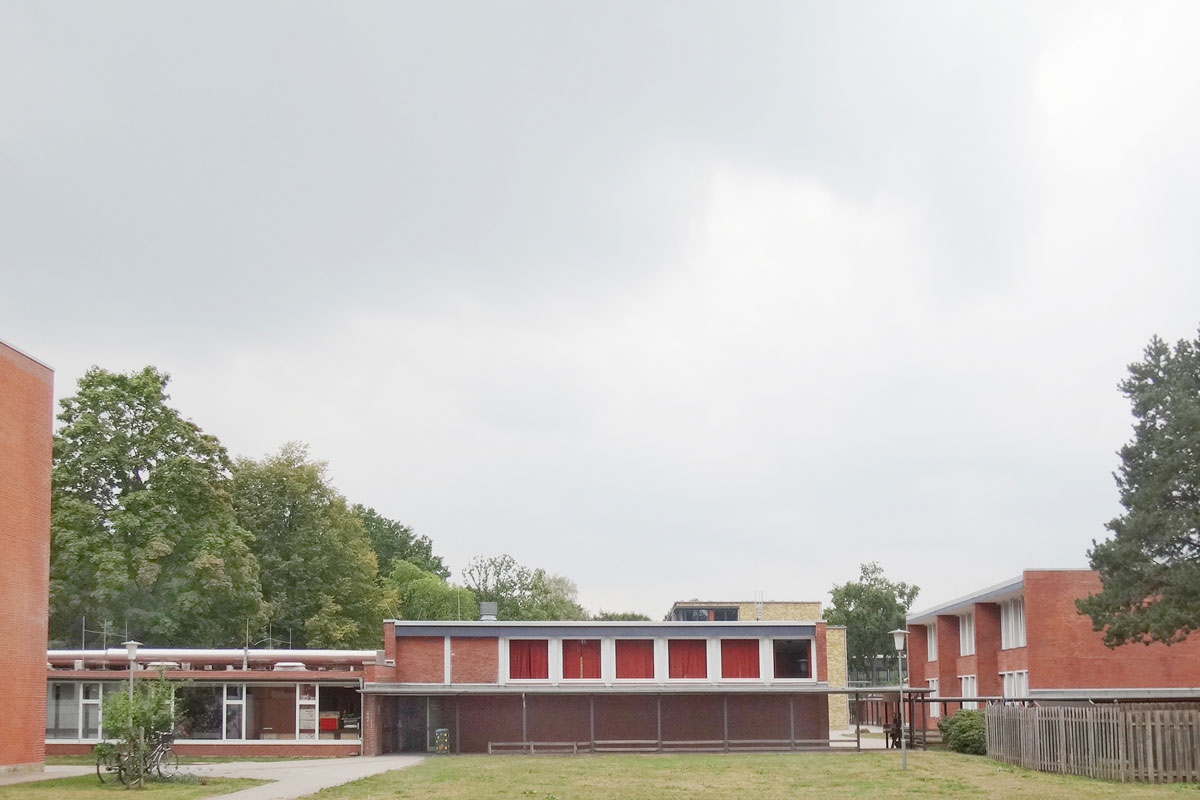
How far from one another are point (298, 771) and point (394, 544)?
7029cm

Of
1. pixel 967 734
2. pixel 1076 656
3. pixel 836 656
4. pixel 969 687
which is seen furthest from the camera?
pixel 836 656

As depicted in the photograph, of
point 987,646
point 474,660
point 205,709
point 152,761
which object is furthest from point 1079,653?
point 152,761

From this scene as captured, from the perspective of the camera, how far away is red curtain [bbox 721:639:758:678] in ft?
174

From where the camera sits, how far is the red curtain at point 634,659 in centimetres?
5281

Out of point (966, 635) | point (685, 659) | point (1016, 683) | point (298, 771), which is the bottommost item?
point (298, 771)

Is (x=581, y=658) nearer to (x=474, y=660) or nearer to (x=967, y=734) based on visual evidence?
(x=474, y=660)

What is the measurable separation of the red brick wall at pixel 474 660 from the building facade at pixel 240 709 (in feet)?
16.1

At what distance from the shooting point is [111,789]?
105ft

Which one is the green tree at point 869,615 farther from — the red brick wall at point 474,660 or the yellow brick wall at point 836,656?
the red brick wall at point 474,660

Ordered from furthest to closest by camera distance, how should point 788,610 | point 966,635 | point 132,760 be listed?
1. point 788,610
2. point 966,635
3. point 132,760

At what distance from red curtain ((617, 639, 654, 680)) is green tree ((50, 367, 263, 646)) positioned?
16.6m

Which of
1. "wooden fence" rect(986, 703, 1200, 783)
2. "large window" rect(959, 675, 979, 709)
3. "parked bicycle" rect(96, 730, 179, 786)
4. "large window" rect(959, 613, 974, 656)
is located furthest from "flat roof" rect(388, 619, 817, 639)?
"wooden fence" rect(986, 703, 1200, 783)

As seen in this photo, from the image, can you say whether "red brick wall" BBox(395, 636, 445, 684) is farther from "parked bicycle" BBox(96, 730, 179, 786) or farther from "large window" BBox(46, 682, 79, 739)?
"parked bicycle" BBox(96, 730, 179, 786)

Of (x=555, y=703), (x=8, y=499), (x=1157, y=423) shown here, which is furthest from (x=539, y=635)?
(x=1157, y=423)
